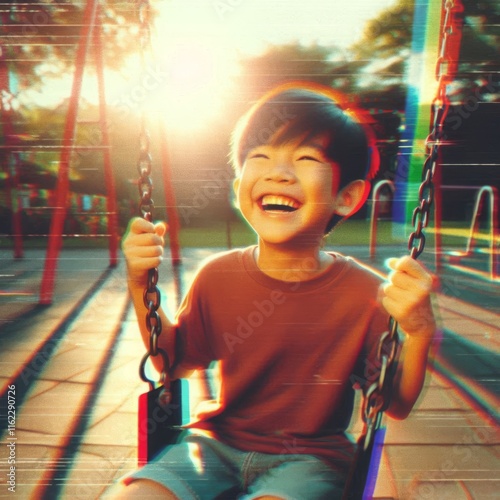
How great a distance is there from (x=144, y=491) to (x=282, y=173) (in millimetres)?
849

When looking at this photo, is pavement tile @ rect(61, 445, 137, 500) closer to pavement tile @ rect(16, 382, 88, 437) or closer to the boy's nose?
pavement tile @ rect(16, 382, 88, 437)

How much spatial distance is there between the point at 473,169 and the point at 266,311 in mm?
680

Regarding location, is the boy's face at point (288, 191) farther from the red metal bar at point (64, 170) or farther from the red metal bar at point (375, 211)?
the red metal bar at point (64, 170)

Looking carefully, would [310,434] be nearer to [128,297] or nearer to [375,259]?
[375,259]

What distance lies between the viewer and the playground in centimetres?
131

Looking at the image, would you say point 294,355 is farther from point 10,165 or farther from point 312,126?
point 10,165

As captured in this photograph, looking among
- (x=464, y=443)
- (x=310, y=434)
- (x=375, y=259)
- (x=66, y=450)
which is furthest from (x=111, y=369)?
(x=464, y=443)

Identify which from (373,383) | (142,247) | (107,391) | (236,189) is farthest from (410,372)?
(107,391)

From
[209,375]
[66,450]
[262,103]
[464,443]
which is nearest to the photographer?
[262,103]

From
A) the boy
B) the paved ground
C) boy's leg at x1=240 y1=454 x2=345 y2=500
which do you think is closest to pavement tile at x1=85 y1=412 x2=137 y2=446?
the paved ground

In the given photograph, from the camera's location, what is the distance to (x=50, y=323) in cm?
151

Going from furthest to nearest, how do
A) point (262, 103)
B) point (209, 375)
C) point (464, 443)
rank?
point (464, 443) < point (209, 375) < point (262, 103)

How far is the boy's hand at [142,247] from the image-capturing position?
1278mm

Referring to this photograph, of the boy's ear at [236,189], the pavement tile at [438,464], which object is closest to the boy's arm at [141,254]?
the boy's ear at [236,189]
